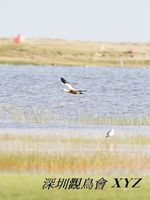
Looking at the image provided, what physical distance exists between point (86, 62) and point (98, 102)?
64782mm

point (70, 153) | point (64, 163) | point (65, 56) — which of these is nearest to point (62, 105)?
point (70, 153)

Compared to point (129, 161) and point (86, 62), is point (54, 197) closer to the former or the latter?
point (129, 161)

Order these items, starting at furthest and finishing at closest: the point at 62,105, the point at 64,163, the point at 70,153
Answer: the point at 62,105, the point at 70,153, the point at 64,163

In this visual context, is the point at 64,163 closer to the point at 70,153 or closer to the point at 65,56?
the point at 70,153

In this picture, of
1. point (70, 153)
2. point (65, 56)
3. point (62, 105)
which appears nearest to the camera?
point (70, 153)

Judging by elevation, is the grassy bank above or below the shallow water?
below

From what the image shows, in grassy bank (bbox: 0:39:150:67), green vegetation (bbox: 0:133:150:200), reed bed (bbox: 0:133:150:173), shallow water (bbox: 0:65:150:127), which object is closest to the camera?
green vegetation (bbox: 0:133:150:200)

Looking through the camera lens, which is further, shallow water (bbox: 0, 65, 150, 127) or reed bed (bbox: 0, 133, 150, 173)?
shallow water (bbox: 0, 65, 150, 127)

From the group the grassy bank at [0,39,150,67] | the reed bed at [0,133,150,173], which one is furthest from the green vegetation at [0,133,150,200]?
the grassy bank at [0,39,150,67]

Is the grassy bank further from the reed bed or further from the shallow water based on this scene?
the reed bed

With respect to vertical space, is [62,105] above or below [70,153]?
below

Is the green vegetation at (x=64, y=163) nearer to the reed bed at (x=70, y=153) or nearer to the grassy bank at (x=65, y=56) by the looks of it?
the reed bed at (x=70, y=153)

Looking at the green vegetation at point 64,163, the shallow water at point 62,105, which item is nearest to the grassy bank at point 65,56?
the shallow water at point 62,105

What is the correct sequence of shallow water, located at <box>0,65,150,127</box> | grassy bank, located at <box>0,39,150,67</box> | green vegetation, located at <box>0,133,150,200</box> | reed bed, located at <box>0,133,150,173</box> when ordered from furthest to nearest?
grassy bank, located at <box>0,39,150,67</box>
shallow water, located at <box>0,65,150,127</box>
reed bed, located at <box>0,133,150,173</box>
green vegetation, located at <box>0,133,150,200</box>
